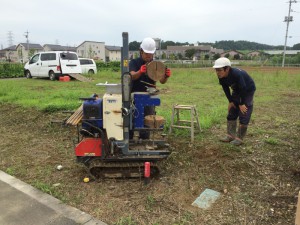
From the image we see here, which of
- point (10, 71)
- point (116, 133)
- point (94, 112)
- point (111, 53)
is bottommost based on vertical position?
point (10, 71)

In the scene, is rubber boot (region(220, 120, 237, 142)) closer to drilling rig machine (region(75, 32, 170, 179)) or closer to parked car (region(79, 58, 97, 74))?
drilling rig machine (region(75, 32, 170, 179))

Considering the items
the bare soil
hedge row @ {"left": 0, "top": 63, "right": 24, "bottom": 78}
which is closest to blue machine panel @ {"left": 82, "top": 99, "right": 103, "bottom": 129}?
the bare soil

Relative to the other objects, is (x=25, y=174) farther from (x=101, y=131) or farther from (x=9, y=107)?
(x=9, y=107)

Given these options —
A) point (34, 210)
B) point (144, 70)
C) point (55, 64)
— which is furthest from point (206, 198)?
point (55, 64)

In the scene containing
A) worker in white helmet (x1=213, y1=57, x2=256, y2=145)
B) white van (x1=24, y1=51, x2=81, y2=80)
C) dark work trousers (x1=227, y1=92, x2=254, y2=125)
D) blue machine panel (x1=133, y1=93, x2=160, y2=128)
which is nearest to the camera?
blue machine panel (x1=133, y1=93, x2=160, y2=128)

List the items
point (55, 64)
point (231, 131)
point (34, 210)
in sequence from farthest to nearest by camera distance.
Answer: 1. point (55, 64)
2. point (231, 131)
3. point (34, 210)

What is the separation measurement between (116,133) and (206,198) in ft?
4.47

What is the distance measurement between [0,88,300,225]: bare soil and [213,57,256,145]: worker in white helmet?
30 cm

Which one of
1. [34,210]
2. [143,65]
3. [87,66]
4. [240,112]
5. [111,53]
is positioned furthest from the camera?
[111,53]

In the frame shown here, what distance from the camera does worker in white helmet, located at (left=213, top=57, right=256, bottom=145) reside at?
438cm

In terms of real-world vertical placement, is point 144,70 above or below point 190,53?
below

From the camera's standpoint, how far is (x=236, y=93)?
4.71m

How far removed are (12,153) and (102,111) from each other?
2.28 meters

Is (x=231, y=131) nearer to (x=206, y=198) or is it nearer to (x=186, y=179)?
(x=186, y=179)
